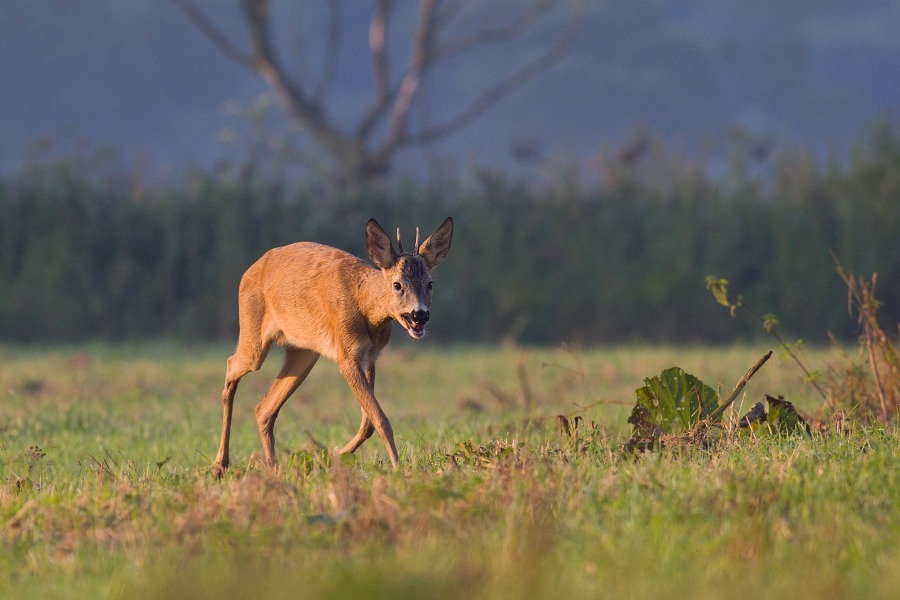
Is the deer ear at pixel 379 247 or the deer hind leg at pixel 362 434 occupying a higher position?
the deer ear at pixel 379 247

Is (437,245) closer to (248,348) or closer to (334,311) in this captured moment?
(334,311)

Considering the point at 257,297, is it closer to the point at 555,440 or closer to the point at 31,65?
the point at 555,440

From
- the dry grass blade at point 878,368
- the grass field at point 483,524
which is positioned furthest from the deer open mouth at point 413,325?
the dry grass blade at point 878,368

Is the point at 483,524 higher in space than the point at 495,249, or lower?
lower

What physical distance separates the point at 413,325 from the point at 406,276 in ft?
0.97

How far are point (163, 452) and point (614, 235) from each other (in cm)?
1505

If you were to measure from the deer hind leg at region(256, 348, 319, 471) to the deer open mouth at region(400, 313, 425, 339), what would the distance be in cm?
129

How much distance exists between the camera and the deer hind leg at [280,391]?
25.8 feet

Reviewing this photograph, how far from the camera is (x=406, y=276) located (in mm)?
6926

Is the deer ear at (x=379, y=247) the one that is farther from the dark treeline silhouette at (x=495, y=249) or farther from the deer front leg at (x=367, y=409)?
the dark treeline silhouette at (x=495, y=249)

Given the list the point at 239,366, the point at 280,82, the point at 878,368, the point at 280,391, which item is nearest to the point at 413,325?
the point at 280,391

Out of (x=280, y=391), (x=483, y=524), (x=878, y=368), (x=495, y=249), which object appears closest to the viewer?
(x=483, y=524)

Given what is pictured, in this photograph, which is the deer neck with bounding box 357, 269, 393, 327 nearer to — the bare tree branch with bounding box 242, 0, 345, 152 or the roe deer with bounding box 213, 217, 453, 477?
the roe deer with bounding box 213, 217, 453, 477

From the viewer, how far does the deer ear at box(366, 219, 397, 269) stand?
275 inches
